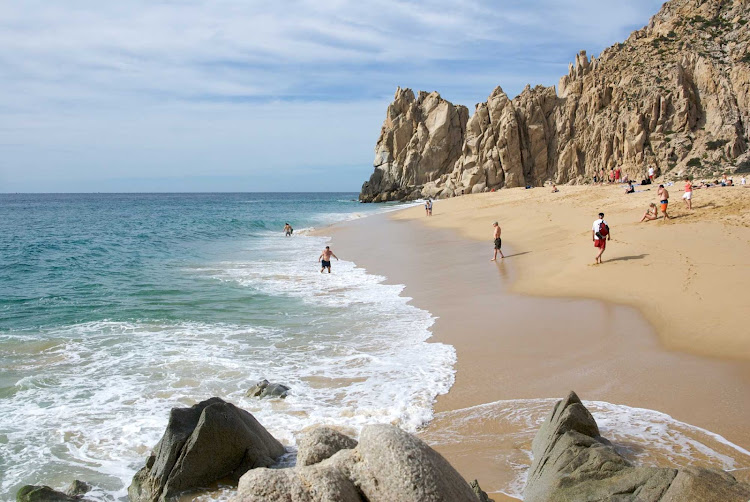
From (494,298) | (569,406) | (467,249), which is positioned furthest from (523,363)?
(467,249)

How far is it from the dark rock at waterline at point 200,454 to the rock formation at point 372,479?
2.38 meters

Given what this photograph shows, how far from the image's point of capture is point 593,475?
4.19m

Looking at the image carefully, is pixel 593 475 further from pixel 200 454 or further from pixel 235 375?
pixel 235 375

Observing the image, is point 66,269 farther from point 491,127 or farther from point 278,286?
point 491,127

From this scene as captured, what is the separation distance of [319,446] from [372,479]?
728 mm

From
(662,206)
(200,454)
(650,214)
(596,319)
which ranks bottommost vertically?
(200,454)

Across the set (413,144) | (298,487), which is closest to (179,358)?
(298,487)

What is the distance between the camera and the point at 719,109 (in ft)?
163

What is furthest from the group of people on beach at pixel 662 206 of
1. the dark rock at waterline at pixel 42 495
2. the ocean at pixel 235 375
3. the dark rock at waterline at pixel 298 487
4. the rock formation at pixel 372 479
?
the dark rock at waterline at pixel 42 495

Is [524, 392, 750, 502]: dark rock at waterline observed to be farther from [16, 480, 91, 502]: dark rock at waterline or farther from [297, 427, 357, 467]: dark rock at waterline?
[16, 480, 91, 502]: dark rock at waterline

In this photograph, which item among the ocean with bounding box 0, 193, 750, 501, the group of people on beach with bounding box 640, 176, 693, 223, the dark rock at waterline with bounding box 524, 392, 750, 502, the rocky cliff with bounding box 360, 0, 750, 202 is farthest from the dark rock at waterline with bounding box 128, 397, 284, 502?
the rocky cliff with bounding box 360, 0, 750, 202

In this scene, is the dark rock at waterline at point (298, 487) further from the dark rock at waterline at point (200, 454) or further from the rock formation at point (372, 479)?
the dark rock at waterline at point (200, 454)

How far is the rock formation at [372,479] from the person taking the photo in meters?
3.15

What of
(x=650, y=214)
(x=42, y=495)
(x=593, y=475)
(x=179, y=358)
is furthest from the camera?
(x=650, y=214)
